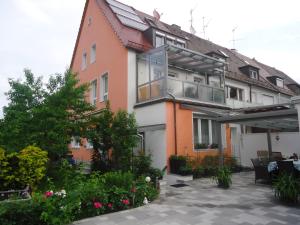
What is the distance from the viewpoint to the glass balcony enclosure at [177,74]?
13.8 metres

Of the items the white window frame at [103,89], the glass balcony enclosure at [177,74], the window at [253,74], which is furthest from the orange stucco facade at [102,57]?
the window at [253,74]

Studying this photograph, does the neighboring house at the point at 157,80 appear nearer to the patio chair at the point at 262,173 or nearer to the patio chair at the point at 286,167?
the patio chair at the point at 262,173

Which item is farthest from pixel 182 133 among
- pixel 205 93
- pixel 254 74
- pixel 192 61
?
pixel 254 74

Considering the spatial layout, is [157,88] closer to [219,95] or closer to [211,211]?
[219,95]

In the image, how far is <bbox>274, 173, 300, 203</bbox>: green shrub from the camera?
7258mm

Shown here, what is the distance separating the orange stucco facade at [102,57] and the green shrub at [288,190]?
29.7 feet

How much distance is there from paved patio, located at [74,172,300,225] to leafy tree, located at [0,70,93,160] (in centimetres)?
507

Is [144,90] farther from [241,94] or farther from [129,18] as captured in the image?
[241,94]

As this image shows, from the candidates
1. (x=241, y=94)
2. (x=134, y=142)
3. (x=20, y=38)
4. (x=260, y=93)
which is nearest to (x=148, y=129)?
(x=134, y=142)

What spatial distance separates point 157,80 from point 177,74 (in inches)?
125

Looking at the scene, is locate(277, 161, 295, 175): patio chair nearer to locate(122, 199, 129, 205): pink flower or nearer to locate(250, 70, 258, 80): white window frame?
locate(122, 199, 129, 205): pink flower

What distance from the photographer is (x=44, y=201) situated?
5410 millimetres

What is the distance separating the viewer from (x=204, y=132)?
15078mm

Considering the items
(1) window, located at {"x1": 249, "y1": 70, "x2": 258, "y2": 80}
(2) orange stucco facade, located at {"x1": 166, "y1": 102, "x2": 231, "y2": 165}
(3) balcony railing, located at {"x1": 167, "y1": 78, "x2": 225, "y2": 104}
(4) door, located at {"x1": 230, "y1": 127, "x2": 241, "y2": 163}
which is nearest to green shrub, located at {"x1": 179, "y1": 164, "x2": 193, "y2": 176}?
(2) orange stucco facade, located at {"x1": 166, "y1": 102, "x2": 231, "y2": 165}
